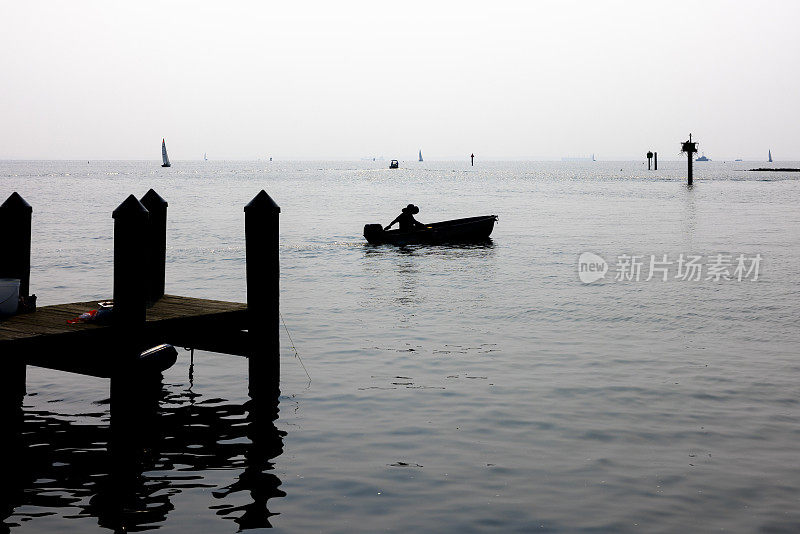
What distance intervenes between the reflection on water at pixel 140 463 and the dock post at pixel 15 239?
6.20ft

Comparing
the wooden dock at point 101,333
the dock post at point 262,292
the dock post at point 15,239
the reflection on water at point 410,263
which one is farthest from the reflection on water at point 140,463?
the reflection on water at point 410,263

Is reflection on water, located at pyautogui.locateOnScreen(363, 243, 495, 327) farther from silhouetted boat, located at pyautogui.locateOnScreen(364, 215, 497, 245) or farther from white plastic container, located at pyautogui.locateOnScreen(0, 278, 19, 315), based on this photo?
white plastic container, located at pyautogui.locateOnScreen(0, 278, 19, 315)

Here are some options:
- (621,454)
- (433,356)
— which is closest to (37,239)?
(433,356)

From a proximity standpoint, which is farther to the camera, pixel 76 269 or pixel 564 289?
pixel 76 269

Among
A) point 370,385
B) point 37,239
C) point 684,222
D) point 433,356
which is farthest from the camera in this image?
point 684,222

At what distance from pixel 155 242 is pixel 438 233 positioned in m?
24.1

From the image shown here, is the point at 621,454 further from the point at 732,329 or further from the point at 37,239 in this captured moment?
the point at 37,239

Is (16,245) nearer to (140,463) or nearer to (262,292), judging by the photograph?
(262,292)

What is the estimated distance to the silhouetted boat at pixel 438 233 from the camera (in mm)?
35219

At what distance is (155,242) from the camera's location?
12.2 m

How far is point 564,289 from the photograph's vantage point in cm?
2247

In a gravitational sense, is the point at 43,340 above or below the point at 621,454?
above

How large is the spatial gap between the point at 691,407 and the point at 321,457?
504cm

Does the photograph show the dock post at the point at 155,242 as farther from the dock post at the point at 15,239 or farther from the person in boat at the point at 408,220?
the person in boat at the point at 408,220
